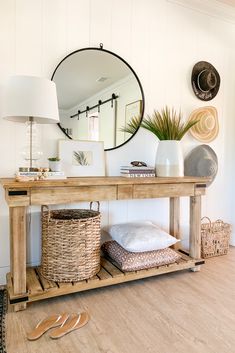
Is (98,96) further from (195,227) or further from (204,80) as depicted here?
(195,227)

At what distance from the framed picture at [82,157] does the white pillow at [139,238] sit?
47cm

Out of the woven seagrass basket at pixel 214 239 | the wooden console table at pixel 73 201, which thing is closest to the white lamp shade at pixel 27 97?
the wooden console table at pixel 73 201

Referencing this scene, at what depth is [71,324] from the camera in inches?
56.6

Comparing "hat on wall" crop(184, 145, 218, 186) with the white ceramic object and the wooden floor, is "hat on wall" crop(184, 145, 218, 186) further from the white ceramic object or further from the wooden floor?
the white ceramic object

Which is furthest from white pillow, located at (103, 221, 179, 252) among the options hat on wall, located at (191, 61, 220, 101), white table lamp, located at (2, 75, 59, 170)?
hat on wall, located at (191, 61, 220, 101)

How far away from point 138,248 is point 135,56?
157 cm

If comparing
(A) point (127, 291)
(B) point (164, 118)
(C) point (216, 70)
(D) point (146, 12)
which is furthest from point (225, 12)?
(A) point (127, 291)

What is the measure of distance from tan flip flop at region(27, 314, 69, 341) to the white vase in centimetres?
125

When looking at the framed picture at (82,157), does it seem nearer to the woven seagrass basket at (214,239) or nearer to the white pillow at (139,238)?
the white pillow at (139,238)

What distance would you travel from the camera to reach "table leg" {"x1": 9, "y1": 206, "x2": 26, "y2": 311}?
1.55m

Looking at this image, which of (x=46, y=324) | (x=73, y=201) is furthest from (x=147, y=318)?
(x=73, y=201)

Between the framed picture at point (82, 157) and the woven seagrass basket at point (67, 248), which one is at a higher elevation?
the framed picture at point (82, 157)

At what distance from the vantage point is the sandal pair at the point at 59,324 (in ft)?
4.42

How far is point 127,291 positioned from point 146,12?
2254 mm
